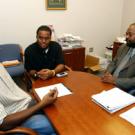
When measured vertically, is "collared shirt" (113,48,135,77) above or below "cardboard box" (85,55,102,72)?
above

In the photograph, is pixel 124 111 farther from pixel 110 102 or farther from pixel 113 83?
pixel 113 83

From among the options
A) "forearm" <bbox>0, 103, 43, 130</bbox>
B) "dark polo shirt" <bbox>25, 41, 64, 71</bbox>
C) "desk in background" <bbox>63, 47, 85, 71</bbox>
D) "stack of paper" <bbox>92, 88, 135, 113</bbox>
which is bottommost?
"desk in background" <bbox>63, 47, 85, 71</bbox>

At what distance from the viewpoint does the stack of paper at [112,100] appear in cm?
143

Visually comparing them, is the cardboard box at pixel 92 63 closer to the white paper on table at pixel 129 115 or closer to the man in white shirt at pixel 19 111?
the man in white shirt at pixel 19 111

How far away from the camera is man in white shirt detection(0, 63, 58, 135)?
131cm

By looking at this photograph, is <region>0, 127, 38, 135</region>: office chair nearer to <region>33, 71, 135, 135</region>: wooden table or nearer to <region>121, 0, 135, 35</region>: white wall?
<region>33, 71, 135, 135</region>: wooden table

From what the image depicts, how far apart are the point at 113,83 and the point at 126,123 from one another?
0.67m

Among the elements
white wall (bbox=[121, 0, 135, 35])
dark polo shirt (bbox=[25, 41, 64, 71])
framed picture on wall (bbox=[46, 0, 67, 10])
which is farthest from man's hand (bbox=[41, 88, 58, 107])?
A: white wall (bbox=[121, 0, 135, 35])

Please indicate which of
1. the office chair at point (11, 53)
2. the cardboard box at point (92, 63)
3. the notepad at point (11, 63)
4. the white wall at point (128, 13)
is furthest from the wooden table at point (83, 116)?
the white wall at point (128, 13)

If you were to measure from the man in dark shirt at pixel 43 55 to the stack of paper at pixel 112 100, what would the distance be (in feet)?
2.78

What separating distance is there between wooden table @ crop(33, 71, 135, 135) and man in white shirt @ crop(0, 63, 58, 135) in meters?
0.07

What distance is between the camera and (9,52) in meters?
3.42

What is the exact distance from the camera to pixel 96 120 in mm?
1298

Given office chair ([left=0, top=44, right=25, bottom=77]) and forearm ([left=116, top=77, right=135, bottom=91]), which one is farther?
office chair ([left=0, top=44, right=25, bottom=77])
